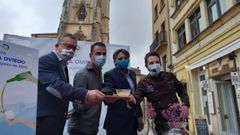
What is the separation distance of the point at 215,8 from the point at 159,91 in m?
8.94

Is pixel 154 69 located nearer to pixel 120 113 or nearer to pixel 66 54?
pixel 120 113

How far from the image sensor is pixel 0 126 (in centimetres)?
214

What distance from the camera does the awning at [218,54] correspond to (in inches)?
321

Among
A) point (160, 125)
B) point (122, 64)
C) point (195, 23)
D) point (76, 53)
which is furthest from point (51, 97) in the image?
point (195, 23)

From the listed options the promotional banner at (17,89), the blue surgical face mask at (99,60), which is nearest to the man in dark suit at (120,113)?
→ the blue surgical face mask at (99,60)

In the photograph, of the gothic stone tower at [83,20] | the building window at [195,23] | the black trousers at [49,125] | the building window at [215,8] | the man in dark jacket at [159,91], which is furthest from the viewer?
the gothic stone tower at [83,20]

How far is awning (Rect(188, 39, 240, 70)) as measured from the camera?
8.14 meters

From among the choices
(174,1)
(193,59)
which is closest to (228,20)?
(193,59)

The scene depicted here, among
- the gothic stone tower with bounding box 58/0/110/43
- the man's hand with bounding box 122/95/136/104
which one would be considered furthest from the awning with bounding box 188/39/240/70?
the gothic stone tower with bounding box 58/0/110/43

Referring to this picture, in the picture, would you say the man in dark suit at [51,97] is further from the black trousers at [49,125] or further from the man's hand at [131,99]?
the man's hand at [131,99]

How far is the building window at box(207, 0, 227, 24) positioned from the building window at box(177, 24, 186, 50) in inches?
130

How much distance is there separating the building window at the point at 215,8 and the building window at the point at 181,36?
3.31m

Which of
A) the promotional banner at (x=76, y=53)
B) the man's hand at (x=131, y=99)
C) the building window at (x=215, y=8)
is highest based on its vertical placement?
the building window at (x=215, y=8)

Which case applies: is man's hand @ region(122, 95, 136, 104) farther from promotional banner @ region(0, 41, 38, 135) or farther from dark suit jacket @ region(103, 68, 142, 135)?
promotional banner @ region(0, 41, 38, 135)
